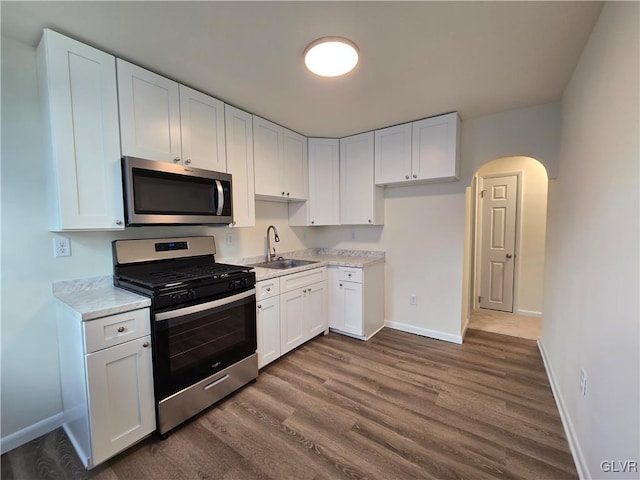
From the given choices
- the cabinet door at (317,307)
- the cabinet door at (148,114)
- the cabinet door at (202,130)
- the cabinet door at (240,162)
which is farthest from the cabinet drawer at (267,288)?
the cabinet door at (148,114)

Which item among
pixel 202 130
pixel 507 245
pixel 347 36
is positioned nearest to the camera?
pixel 347 36

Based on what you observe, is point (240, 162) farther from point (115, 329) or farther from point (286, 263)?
point (115, 329)

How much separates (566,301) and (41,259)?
3.51 m

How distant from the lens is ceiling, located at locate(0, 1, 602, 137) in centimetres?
138

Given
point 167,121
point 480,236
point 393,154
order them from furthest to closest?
point 480,236 → point 393,154 → point 167,121

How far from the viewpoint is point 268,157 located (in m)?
2.80

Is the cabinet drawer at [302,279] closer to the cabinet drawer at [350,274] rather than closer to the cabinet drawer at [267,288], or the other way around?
the cabinet drawer at [267,288]

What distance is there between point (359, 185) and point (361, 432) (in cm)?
245

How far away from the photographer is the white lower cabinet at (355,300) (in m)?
3.05

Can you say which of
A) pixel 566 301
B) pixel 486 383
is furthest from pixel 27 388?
pixel 566 301

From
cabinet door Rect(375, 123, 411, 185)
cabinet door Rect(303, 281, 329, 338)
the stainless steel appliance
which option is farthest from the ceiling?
cabinet door Rect(303, 281, 329, 338)

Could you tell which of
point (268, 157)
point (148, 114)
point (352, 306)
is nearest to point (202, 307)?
point (148, 114)

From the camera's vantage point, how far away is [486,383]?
2266 mm

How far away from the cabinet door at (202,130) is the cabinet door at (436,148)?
6.31 ft
